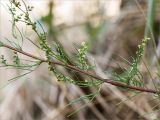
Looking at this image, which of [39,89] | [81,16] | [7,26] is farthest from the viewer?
[81,16]

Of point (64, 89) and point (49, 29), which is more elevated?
point (49, 29)

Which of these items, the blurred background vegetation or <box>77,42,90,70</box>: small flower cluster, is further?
the blurred background vegetation

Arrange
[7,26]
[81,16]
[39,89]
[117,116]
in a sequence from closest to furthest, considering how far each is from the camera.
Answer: [117,116] < [39,89] < [7,26] < [81,16]

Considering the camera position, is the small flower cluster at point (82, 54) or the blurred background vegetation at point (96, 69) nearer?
the small flower cluster at point (82, 54)

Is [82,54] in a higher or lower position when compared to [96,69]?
higher

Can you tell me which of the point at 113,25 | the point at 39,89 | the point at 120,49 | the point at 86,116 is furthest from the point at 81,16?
the point at 86,116

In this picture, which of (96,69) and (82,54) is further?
(96,69)

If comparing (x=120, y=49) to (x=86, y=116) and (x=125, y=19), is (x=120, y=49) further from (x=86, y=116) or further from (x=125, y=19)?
(x=86, y=116)

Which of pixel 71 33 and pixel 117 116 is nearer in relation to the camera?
pixel 117 116
